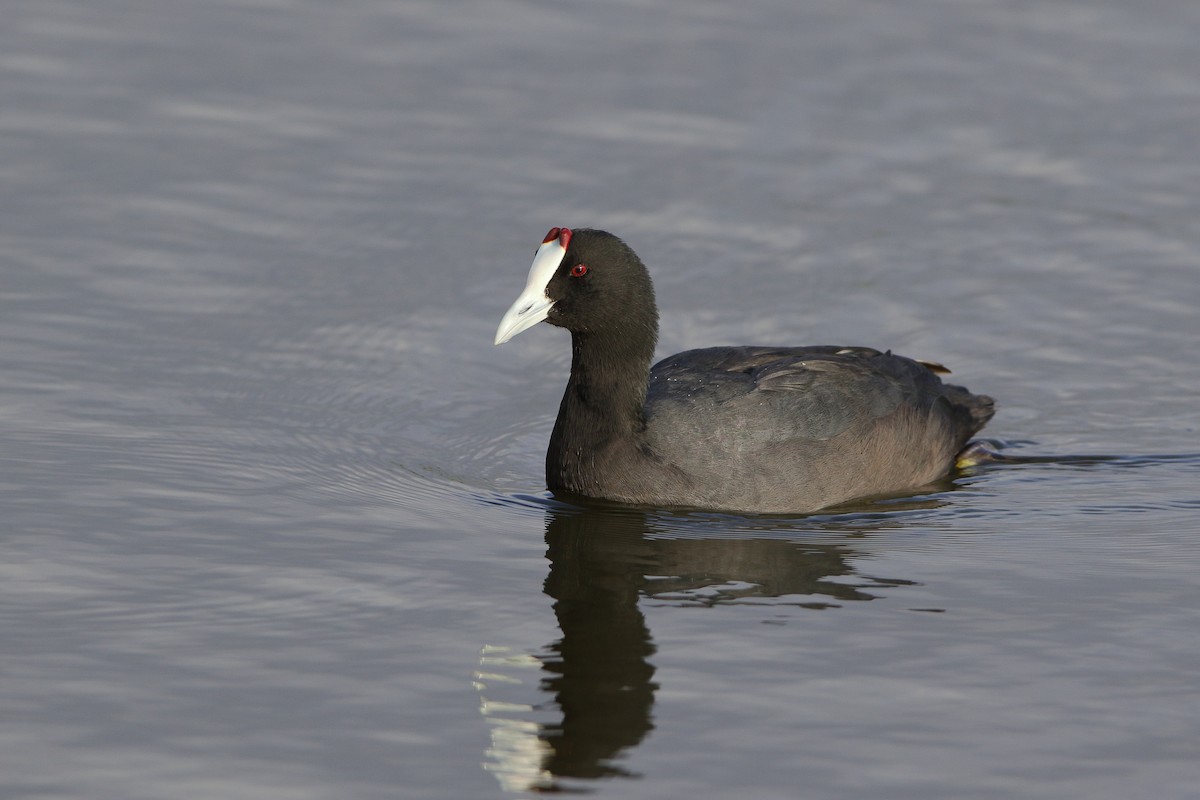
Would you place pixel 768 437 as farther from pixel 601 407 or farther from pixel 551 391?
pixel 551 391

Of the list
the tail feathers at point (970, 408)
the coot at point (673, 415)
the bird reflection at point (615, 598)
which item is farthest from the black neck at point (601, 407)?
the tail feathers at point (970, 408)

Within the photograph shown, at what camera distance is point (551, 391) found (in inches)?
374

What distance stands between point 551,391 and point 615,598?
3005 mm

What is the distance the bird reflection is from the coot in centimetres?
23

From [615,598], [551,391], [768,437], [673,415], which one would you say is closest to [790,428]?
[768,437]

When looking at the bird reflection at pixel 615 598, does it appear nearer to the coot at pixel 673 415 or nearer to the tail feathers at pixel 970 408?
the coot at pixel 673 415

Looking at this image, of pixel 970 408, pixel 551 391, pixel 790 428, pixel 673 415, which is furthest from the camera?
pixel 551 391

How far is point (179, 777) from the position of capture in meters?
5.11

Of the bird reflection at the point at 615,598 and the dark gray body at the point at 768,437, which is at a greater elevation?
the dark gray body at the point at 768,437

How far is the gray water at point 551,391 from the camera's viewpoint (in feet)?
18.0

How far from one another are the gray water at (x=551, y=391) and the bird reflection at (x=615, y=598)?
0.07 ft

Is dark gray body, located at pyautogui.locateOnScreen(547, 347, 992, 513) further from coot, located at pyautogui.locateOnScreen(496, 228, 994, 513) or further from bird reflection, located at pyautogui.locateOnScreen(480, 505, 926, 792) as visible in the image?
bird reflection, located at pyautogui.locateOnScreen(480, 505, 926, 792)

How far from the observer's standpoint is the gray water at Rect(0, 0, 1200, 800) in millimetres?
5473

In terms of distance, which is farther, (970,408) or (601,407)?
(970,408)
